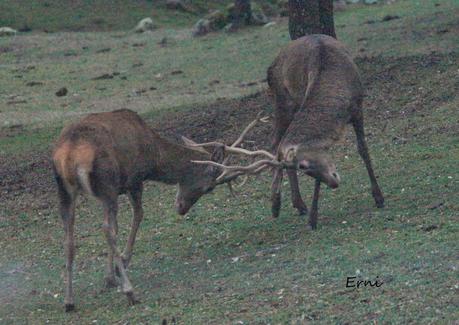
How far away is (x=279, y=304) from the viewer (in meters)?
7.39

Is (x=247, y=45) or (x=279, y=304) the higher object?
(x=279, y=304)

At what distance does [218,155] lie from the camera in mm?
9898

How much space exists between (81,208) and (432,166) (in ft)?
12.3

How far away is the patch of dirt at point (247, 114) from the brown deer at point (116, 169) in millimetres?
2858

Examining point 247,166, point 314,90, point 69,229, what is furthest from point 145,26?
point 69,229

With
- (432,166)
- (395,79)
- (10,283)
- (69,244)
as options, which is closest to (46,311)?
(69,244)

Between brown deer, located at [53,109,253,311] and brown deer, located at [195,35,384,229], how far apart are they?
330 millimetres

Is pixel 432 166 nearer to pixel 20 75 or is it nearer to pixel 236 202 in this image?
pixel 236 202

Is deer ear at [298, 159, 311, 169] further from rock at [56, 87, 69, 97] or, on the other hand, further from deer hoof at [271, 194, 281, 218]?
rock at [56, 87, 69, 97]

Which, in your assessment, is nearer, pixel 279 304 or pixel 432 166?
pixel 279 304

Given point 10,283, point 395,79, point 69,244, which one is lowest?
point 395,79

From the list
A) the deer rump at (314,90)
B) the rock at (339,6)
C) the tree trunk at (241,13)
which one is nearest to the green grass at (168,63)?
the tree trunk at (241,13)

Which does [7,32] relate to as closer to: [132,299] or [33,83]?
[33,83]

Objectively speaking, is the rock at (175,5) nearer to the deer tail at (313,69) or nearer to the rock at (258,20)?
the rock at (258,20)
